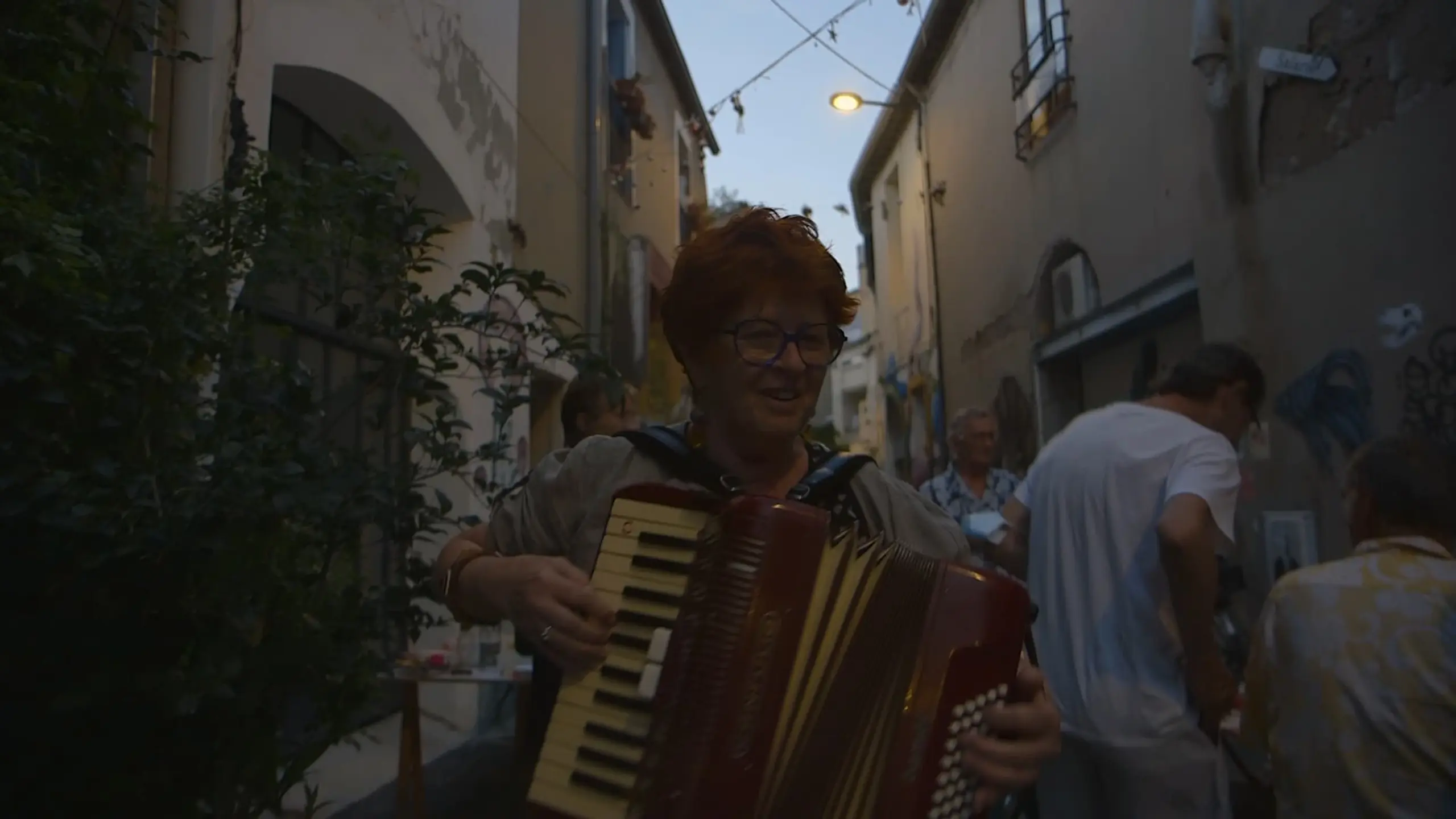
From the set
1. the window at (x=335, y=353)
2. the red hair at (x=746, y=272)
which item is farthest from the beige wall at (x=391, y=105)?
the red hair at (x=746, y=272)

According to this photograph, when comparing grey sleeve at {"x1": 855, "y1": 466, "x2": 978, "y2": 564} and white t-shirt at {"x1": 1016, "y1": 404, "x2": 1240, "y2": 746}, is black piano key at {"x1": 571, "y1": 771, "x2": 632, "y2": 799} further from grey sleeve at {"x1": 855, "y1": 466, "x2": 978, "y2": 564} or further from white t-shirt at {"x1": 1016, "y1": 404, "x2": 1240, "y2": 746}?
white t-shirt at {"x1": 1016, "y1": 404, "x2": 1240, "y2": 746}

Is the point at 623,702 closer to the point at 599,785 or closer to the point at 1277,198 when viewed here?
the point at 599,785

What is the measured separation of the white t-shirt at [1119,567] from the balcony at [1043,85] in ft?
20.6

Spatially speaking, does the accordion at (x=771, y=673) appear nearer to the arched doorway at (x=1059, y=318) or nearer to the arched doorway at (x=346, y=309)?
the arched doorway at (x=346, y=309)

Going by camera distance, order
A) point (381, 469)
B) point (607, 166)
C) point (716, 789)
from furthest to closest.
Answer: point (607, 166), point (381, 469), point (716, 789)

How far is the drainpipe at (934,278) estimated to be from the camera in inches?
508

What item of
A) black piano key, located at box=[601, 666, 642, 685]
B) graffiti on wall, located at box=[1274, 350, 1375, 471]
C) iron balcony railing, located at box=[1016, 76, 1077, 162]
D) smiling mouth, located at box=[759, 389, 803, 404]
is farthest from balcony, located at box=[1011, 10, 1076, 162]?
black piano key, located at box=[601, 666, 642, 685]

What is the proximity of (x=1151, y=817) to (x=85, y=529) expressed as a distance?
2.45m

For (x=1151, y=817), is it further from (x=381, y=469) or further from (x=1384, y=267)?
(x=1384, y=267)

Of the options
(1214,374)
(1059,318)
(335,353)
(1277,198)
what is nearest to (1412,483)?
(1214,374)

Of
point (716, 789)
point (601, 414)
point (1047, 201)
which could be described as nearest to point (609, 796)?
point (716, 789)

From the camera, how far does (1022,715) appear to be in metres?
1.33

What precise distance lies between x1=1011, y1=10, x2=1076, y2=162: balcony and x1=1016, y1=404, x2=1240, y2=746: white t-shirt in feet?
20.6

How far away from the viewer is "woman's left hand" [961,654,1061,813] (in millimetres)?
1289
